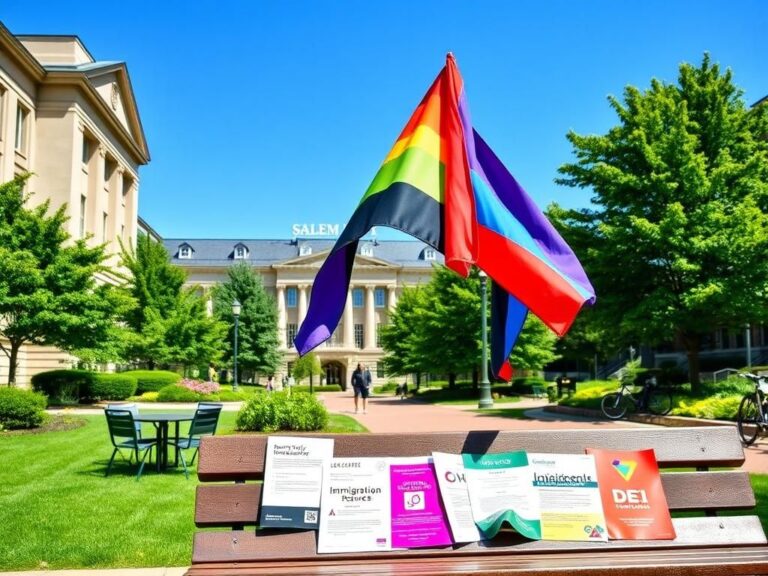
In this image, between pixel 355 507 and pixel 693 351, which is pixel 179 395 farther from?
pixel 355 507

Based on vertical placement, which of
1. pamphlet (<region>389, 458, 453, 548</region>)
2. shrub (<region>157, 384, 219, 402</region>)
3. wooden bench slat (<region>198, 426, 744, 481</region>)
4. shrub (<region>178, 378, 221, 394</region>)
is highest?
wooden bench slat (<region>198, 426, 744, 481</region>)

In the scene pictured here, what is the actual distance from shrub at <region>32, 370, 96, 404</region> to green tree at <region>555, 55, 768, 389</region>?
20.3 metres

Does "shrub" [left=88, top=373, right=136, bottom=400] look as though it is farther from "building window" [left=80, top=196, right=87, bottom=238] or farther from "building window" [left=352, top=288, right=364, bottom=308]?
"building window" [left=352, top=288, right=364, bottom=308]

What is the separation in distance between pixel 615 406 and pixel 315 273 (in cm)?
6749

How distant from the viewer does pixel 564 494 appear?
3605 mm

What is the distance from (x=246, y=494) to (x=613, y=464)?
1.92 meters

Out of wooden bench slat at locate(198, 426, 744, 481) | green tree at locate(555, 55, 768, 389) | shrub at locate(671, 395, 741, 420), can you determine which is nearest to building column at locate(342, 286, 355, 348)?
green tree at locate(555, 55, 768, 389)

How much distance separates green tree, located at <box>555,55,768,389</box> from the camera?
17719 mm

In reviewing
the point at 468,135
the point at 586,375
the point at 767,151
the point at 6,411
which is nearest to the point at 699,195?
the point at 767,151

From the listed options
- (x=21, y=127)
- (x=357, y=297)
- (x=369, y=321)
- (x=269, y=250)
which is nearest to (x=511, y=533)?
(x=21, y=127)

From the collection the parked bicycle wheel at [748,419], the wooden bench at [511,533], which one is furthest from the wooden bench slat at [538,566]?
the parked bicycle wheel at [748,419]

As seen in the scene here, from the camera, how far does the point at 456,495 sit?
11.5ft

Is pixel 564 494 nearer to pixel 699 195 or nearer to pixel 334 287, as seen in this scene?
pixel 334 287

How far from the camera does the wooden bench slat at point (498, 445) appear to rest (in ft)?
11.7
